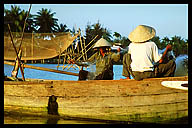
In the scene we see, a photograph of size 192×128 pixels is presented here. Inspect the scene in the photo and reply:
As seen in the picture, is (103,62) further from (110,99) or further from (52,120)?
(52,120)

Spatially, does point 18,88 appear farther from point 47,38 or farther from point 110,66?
point 47,38

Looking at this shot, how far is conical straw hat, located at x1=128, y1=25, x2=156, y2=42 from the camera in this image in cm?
253

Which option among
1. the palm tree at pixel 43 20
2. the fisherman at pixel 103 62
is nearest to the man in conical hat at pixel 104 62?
the fisherman at pixel 103 62

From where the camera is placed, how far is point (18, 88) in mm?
2949

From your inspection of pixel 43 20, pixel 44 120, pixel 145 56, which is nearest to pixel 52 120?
pixel 44 120

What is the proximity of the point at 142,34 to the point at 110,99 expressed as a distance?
849mm

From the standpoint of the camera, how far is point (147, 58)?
A: 247 centimetres

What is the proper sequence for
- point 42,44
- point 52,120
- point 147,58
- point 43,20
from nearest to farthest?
point 147,58 < point 52,120 < point 42,44 < point 43,20

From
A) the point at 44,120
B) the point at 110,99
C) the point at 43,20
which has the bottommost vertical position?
the point at 44,120

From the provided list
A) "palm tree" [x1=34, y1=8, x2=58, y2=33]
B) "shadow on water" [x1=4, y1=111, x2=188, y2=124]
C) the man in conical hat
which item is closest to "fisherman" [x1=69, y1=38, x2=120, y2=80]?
the man in conical hat

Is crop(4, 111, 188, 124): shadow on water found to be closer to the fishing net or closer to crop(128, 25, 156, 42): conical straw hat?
crop(128, 25, 156, 42): conical straw hat

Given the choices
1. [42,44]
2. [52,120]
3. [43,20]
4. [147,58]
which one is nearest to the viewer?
[147,58]
